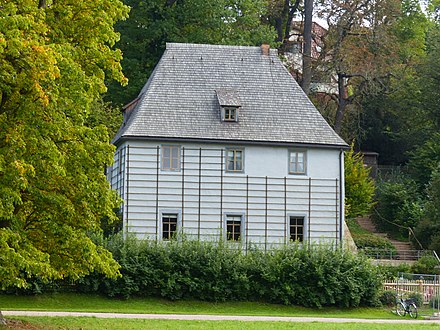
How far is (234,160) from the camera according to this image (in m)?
44.2

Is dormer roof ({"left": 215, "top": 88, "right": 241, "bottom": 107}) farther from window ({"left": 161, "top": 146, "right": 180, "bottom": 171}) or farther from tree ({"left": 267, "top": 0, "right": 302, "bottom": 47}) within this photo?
tree ({"left": 267, "top": 0, "right": 302, "bottom": 47})

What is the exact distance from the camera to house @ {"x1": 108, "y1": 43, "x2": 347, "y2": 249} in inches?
1706

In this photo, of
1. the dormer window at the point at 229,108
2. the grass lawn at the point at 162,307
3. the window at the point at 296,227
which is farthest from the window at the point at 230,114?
the grass lawn at the point at 162,307

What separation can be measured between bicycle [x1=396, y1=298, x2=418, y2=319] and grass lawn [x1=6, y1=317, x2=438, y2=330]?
4723 mm

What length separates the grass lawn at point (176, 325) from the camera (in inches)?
1045

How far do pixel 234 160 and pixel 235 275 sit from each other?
8.00 m

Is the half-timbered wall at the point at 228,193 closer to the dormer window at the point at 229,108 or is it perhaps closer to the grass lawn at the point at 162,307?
the dormer window at the point at 229,108

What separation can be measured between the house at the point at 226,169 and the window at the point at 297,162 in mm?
47

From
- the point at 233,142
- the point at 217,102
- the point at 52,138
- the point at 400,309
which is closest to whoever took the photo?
the point at 52,138

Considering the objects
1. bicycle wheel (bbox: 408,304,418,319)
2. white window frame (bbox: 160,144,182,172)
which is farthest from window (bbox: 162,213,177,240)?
bicycle wheel (bbox: 408,304,418,319)

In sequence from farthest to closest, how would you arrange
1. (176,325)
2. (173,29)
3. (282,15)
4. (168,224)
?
(282,15)
(173,29)
(168,224)
(176,325)

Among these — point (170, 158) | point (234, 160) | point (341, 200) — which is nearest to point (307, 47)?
point (341, 200)

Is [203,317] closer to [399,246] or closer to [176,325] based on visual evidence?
[176,325]

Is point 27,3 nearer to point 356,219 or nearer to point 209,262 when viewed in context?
point 209,262
